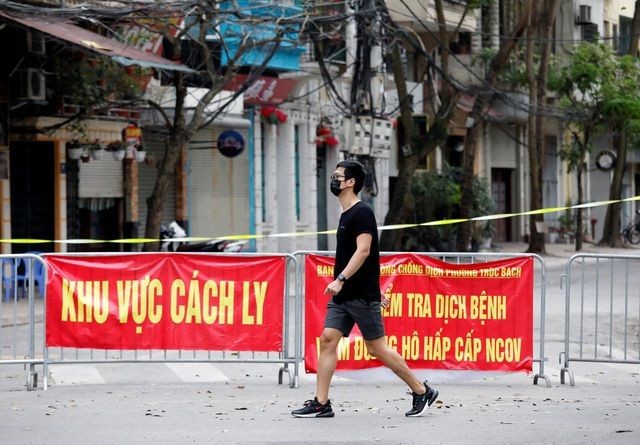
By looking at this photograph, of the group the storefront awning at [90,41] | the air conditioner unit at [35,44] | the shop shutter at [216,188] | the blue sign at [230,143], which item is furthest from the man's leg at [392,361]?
the shop shutter at [216,188]

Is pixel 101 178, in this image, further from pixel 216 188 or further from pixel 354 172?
pixel 354 172

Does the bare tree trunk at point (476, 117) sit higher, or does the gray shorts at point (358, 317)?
the bare tree trunk at point (476, 117)

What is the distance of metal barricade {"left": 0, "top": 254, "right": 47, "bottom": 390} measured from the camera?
37.2 ft

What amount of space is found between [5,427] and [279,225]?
25.3 metres

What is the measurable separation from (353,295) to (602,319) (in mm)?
9787

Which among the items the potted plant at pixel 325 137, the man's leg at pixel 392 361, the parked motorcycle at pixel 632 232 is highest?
the potted plant at pixel 325 137

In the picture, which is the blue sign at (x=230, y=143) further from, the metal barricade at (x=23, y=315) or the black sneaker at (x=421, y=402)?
the black sneaker at (x=421, y=402)

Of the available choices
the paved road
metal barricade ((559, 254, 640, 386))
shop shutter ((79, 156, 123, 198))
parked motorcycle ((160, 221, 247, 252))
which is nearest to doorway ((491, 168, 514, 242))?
metal barricade ((559, 254, 640, 386))

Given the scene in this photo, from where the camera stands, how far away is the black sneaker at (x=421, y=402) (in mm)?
9594

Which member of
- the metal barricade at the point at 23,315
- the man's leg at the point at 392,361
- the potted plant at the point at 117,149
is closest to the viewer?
the man's leg at the point at 392,361

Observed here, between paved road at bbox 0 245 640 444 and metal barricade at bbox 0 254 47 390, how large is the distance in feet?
0.80

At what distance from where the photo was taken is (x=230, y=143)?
29.1 metres

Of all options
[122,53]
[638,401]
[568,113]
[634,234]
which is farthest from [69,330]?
[634,234]

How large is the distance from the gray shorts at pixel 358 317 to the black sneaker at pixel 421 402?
51cm
